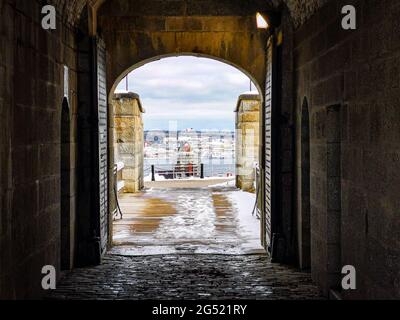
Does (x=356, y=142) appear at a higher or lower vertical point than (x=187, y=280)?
higher

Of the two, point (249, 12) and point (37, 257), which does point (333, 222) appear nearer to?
point (37, 257)

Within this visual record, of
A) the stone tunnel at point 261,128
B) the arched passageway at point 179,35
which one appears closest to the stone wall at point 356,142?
the stone tunnel at point 261,128

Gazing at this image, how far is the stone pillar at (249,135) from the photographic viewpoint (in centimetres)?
1823

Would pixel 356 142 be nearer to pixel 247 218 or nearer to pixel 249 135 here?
pixel 247 218

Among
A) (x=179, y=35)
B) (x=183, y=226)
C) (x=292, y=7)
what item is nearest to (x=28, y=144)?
(x=292, y=7)

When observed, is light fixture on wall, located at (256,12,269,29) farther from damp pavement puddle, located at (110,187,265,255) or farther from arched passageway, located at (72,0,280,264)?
damp pavement puddle, located at (110,187,265,255)

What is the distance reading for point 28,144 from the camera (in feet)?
20.0

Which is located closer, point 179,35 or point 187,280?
point 187,280

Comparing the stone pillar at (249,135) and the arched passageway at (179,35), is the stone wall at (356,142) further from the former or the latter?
the stone pillar at (249,135)

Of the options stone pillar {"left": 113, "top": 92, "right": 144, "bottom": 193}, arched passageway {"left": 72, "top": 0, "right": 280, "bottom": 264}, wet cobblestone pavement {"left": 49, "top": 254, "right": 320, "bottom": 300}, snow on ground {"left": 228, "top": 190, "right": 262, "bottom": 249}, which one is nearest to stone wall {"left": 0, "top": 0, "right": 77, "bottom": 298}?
wet cobblestone pavement {"left": 49, "top": 254, "right": 320, "bottom": 300}

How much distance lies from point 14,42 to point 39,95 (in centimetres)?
108

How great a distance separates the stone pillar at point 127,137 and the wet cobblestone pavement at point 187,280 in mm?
8967

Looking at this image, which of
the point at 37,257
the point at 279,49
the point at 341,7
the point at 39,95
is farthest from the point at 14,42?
the point at 279,49

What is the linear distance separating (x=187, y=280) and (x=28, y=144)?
2967mm
